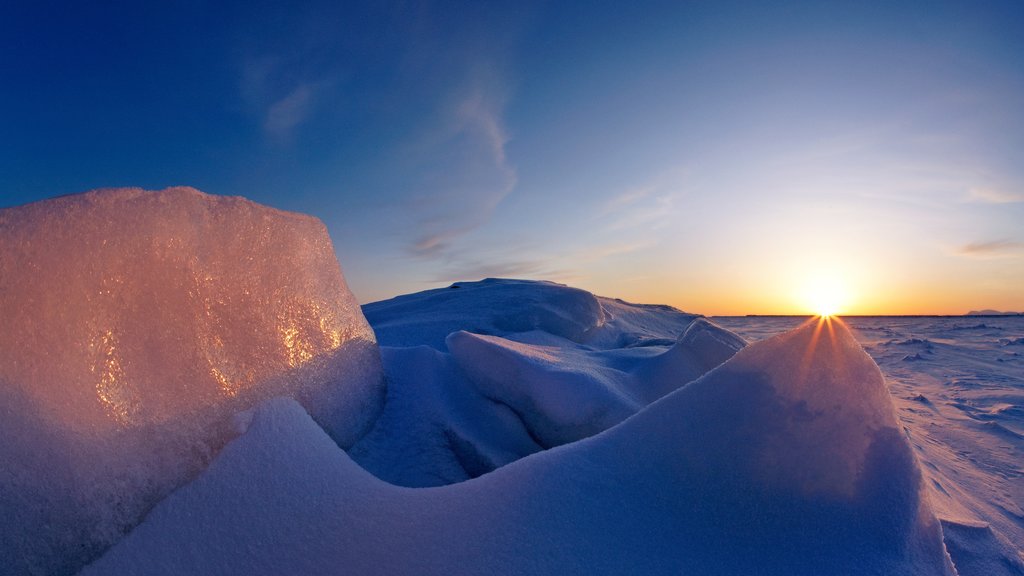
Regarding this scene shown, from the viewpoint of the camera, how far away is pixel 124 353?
45.3 inches

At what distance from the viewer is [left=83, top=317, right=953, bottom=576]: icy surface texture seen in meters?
0.89

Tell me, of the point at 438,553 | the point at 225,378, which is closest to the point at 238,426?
the point at 225,378

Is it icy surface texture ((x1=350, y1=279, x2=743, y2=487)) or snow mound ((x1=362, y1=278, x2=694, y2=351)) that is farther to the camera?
snow mound ((x1=362, y1=278, x2=694, y2=351))

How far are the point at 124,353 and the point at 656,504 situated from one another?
4.28ft

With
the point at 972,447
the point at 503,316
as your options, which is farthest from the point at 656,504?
the point at 503,316

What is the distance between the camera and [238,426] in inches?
49.6

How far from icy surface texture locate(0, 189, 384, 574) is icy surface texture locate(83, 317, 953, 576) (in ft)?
0.43

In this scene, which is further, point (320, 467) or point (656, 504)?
point (320, 467)

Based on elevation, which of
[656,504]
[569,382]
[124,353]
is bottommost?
[656,504]

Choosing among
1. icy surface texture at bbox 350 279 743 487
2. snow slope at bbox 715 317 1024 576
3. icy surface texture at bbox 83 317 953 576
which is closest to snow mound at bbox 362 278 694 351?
icy surface texture at bbox 350 279 743 487

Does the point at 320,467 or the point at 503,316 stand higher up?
the point at 503,316

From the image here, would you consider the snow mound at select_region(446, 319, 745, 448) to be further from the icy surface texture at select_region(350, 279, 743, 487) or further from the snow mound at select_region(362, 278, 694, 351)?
the snow mound at select_region(362, 278, 694, 351)

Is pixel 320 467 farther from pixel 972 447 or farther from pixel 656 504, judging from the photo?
pixel 972 447

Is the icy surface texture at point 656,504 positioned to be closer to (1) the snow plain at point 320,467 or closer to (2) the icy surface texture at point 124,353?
(1) the snow plain at point 320,467
